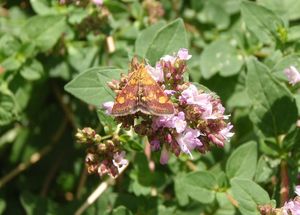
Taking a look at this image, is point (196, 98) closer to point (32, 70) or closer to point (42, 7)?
point (32, 70)

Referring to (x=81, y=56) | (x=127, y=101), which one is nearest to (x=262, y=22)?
(x=81, y=56)

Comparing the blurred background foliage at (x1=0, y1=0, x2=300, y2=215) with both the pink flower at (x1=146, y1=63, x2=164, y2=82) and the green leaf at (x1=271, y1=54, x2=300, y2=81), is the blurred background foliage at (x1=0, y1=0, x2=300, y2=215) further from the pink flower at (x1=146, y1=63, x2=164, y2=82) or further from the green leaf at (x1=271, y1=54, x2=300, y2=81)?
the pink flower at (x1=146, y1=63, x2=164, y2=82)

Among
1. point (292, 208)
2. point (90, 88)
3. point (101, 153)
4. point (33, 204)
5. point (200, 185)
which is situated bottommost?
point (33, 204)

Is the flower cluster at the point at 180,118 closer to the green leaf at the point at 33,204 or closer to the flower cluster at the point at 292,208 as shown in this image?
the flower cluster at the point at 292,208

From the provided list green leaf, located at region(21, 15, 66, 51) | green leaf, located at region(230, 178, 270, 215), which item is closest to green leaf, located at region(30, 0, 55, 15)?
green leaf, located at region(21, 15, 66, 51)

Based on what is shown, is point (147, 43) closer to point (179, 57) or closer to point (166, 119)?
point (179, 57)

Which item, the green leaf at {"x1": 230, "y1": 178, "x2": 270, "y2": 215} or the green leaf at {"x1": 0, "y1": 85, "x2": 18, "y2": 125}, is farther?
the green leaf at {"x1": 0, "y1": 85, "x2": 18, "y2": 125}

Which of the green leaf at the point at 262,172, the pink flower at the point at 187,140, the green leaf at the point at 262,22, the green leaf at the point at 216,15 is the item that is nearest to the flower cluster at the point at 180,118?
the pink flower at the point at 187,140
